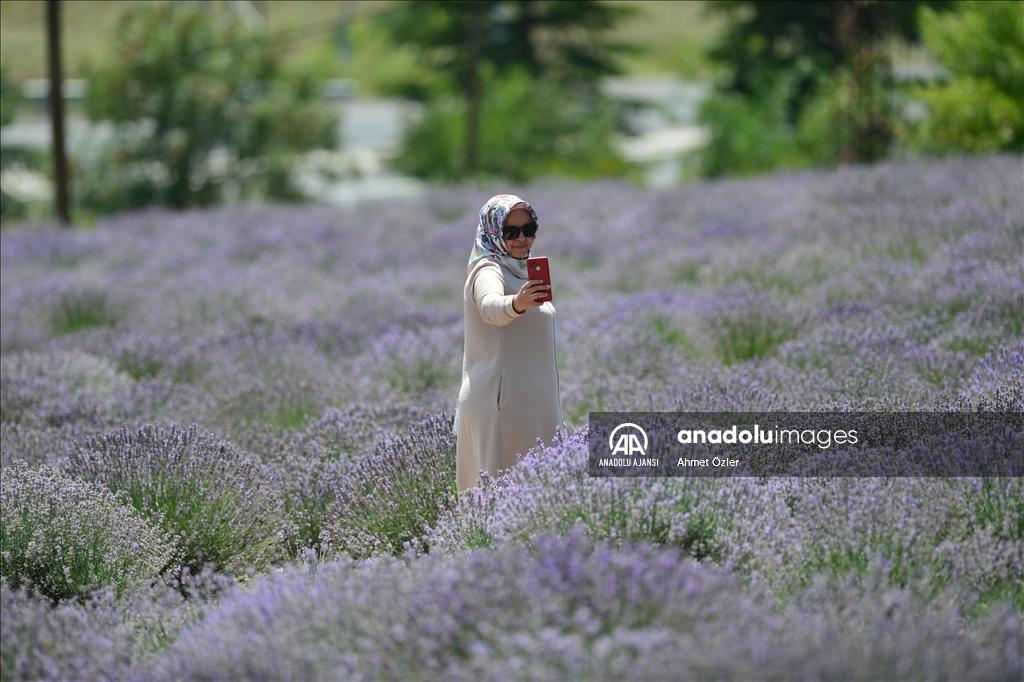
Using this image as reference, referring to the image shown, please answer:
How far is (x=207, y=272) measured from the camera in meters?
8.74

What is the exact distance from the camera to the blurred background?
492 inches

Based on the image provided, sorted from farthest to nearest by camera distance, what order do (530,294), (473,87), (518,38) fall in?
(518,38) < (473,87) < (530,294)

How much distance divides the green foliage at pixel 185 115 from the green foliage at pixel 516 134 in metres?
3.64

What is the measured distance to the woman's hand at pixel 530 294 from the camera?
3.49 metres

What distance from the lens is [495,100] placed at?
20.6 m

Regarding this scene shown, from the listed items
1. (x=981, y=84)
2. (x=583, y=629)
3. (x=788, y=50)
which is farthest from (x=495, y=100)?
(x=583, y=629)

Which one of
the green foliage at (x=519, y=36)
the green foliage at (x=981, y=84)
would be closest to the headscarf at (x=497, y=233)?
the green foliage at (x=981, y=84)

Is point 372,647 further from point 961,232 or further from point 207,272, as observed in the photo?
point 207,272

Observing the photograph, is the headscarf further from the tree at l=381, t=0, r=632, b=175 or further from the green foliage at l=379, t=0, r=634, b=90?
the green foliage at l=379, t=0, r=634, b=90

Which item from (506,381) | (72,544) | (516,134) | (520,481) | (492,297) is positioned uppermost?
(516,134)

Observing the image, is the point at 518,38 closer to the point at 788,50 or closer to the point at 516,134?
the point at 516,134

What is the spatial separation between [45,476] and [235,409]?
1265 millimetres

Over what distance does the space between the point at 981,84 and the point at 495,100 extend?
11.1 m

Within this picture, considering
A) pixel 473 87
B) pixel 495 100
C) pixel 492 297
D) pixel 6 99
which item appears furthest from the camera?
pixel 495 100
